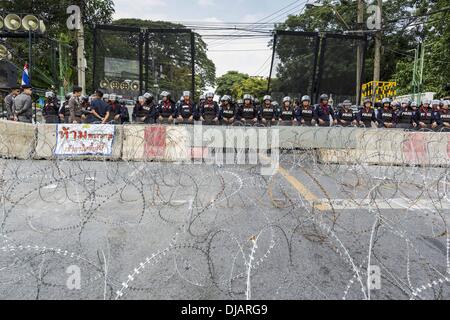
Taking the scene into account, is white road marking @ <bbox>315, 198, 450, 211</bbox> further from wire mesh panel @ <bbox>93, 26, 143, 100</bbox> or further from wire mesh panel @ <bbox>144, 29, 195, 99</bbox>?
wire mesh panel @ <bbox>93, 26, 143, 100</bbox>

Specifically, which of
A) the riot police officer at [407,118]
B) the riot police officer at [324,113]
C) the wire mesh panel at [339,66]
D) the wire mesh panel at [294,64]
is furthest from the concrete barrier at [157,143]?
the riot police officer at [407,118]

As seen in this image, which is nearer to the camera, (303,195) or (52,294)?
(52,294)

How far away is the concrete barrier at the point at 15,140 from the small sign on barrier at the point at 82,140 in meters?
0.71

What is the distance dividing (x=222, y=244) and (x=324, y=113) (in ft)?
30.5

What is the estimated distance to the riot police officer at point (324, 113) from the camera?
1195 cm

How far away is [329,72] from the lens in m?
12.8

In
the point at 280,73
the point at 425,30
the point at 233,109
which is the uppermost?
the point at 425,30

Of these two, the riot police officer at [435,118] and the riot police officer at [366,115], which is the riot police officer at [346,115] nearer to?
the riot police officer at [366,115]

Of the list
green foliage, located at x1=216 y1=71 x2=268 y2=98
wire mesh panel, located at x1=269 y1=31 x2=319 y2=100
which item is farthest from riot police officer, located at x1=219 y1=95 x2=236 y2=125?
green foliage, located at x1=216 y1=71 x2=268 y2=98

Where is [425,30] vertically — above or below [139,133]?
above
